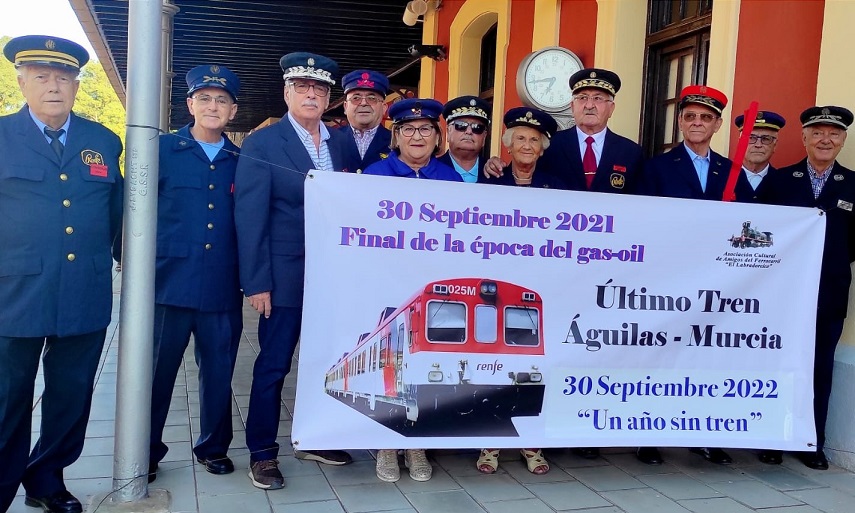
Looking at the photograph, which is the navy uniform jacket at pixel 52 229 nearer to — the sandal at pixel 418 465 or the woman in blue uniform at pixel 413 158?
the woman in blue uniform at pixel 413 158

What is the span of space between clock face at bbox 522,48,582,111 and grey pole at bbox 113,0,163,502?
348cm

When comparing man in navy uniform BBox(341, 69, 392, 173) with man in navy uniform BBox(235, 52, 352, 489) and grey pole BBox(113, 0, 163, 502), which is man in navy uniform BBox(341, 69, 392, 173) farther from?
grey pole BBox(113, 0, 163, 502)

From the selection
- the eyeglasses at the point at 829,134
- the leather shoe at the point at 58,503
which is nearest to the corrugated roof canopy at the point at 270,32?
the eyeglasses at the point at 829,134

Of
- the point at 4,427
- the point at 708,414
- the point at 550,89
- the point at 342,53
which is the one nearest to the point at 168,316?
the point at 4,427

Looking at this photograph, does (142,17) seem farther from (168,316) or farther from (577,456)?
(577,456)

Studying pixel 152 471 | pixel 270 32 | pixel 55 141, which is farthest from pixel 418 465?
pixel 270 32

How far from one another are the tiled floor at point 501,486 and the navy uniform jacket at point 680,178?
56.6 inches

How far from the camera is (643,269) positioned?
3453 millimetres

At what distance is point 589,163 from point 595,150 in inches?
3.2

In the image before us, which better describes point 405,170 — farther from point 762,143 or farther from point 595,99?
point 762,143

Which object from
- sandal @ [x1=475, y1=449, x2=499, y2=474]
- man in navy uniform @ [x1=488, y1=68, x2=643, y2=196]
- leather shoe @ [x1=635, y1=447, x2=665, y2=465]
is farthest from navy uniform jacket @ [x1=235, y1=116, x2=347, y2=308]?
leather shoe @ [x1=635, y1=447, x2=665, y2=465]

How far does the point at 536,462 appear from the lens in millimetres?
3643

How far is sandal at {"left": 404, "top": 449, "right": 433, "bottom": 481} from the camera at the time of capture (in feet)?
11.3

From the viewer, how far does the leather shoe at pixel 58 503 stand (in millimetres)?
2930
